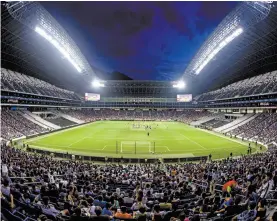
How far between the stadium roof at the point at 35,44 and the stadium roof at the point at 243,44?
3430 centimetres

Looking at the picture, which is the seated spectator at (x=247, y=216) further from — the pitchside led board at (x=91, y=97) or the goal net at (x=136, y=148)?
the pitchside led board at (x=91, y=97)

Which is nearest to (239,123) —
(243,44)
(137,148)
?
(243,44)

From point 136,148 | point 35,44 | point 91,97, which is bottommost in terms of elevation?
point 136,148

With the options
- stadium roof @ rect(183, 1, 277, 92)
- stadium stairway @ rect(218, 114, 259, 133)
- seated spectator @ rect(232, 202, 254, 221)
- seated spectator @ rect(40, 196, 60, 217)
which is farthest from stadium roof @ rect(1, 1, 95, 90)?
stadium stairway @ rect(218, 114, 259, 133)

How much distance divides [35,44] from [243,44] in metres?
47.0

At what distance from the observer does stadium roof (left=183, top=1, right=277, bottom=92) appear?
121ft

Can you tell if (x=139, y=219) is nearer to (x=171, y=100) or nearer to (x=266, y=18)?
(x=266, y=18)

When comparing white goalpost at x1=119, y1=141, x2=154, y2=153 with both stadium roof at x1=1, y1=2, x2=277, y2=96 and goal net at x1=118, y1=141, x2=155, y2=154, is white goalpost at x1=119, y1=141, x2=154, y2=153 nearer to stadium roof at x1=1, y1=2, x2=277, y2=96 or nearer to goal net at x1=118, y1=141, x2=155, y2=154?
goal net at x1=118, y1=141, x2=155, y2=154

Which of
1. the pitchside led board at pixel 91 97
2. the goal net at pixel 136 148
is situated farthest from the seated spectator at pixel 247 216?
the pitchside led board at pixel 91 97

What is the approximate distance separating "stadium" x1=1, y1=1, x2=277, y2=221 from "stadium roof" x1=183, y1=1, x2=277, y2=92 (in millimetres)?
230

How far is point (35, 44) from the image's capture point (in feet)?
169

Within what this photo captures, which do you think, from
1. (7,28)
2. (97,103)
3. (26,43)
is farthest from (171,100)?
(7,28)

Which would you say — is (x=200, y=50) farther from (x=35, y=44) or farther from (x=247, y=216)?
(x=247, y=216)

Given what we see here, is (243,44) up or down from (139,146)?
up
